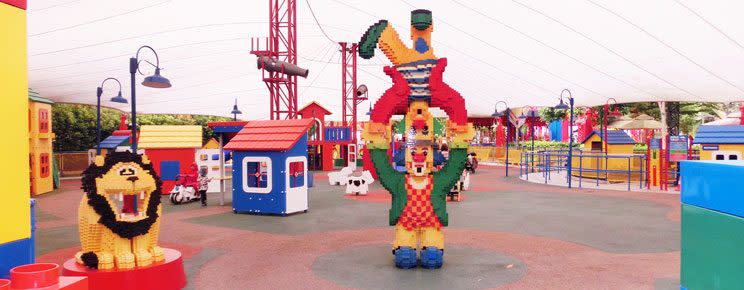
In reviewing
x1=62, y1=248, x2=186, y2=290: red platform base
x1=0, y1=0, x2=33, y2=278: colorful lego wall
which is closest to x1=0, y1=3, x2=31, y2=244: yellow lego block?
x1=0, y1=0, x2=33, y2=278: colorful lego wall

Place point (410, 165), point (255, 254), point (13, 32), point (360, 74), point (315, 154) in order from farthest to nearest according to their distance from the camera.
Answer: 1. point (360, 74)
2. point (315, 154)
3. point (255, 254)
4. point (410, 165)
5. point (13, 32)

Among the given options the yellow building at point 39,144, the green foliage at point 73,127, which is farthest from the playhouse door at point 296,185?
the green foliage at point 73,127

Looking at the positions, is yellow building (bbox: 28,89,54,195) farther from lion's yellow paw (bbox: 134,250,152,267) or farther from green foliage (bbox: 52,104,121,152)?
lion's yellow paw (bbox: 134,250,152,267)

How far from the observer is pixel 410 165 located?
6.40 m

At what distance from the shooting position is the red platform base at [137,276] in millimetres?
4848

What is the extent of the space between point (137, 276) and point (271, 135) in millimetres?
6098

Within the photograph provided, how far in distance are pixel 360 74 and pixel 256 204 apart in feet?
50.7

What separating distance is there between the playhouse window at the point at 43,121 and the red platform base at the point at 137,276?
1153 cm

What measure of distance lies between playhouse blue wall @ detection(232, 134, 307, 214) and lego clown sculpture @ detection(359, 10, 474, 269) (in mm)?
4339

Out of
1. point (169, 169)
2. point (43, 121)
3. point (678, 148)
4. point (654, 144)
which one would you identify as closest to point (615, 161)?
point (654, 144)

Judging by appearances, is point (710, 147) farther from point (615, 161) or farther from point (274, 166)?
point (274, 166)

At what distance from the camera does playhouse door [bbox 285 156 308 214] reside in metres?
10.3

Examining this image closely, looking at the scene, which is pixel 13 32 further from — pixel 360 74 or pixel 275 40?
pixel 360 74

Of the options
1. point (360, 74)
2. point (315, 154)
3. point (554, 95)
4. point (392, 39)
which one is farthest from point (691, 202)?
point (360, 74)
